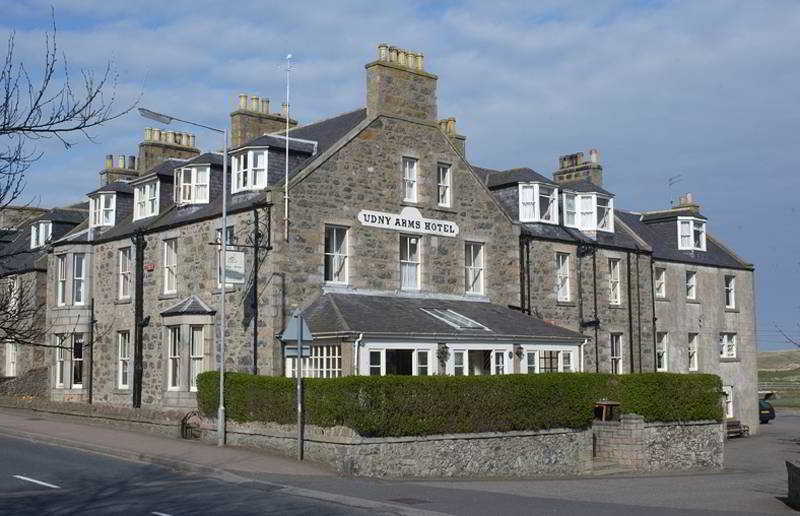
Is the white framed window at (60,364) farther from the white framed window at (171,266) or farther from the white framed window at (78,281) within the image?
the white framed window at (171,266)

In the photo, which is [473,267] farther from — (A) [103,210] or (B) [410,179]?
(A) [103,210]

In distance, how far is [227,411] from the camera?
26.5 metres

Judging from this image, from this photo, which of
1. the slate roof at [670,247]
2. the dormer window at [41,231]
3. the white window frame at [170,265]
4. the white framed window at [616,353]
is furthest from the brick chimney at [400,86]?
the dormer window at [41,231]

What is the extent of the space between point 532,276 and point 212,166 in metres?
12.6

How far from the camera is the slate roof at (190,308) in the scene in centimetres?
3017

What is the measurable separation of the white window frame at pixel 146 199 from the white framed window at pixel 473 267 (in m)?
11.4

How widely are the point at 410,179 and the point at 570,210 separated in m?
10.0

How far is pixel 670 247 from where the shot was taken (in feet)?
145

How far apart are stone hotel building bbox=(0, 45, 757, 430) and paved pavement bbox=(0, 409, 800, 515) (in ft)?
13.8

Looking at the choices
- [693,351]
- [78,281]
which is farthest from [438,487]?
[693,351]

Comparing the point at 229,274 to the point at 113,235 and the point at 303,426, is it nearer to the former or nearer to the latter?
the point at 303,426

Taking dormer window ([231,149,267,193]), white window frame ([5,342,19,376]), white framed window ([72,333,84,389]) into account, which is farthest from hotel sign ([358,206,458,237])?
white window frame ([5,342,19,376])

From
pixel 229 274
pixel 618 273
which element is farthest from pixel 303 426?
pixel 618 273

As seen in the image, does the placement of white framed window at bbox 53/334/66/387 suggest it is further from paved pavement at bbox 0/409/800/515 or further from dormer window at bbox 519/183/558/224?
dormer window at bbox 519/183/558/224
